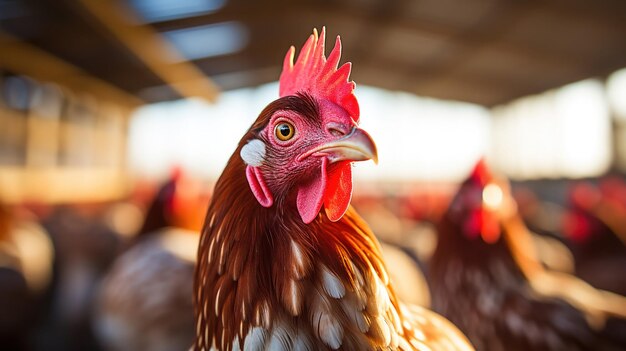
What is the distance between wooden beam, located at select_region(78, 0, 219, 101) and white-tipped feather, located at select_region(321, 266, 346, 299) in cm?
509

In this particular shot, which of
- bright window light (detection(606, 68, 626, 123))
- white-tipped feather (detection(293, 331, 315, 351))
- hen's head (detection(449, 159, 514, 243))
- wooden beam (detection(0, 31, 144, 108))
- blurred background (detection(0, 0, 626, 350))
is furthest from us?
wooden beam (detection(0, 31, 144, 108))

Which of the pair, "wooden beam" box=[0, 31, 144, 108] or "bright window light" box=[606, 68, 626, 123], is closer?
"bright window light" box=[606, 68, 626, 123]

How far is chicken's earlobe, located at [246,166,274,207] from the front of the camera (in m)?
0.85

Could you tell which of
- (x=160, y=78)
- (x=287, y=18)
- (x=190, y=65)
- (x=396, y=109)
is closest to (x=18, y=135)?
(x=160, y=78)

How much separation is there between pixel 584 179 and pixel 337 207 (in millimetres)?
7801

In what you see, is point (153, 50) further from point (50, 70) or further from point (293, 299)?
point (293, 299)

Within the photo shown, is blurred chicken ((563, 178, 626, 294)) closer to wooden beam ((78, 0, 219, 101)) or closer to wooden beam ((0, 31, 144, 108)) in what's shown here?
wooden beam ((78, 0, 219, 101))

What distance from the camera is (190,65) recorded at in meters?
7.33

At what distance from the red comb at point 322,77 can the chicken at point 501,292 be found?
3.82ft

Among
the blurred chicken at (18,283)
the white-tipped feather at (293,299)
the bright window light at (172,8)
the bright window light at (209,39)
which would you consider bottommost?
the blurred chicken at (18,283)

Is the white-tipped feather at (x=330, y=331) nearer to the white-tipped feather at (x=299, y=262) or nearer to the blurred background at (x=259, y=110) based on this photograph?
the white-tipped feather at (x=299, y=262)

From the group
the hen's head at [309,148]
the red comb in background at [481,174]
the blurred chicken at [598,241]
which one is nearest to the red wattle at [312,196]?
the hen's head at [309,148]

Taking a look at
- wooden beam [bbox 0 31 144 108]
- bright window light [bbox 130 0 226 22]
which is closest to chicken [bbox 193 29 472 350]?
bright window light [bbox 130 0 226 22]

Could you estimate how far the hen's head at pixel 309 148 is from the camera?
828mm
